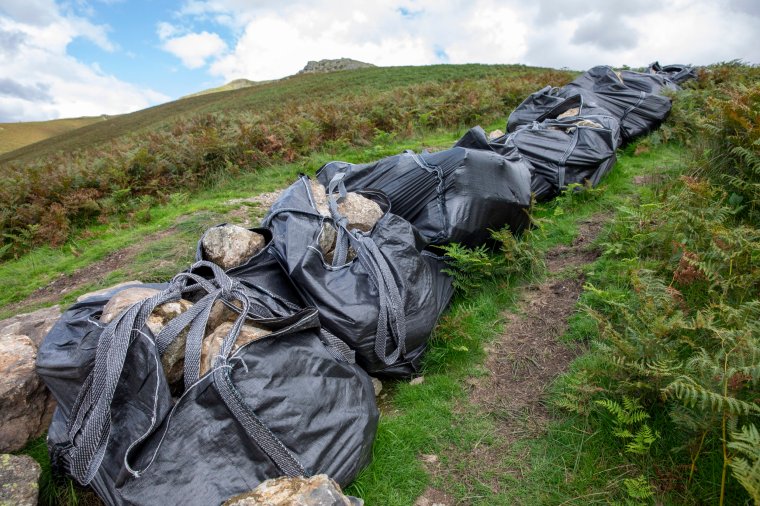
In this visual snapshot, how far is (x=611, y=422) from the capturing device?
2.04 metres

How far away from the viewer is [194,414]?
6.09ft

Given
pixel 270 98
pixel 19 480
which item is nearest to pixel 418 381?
pixel 19 480

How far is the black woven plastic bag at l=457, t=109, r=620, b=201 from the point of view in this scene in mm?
4660

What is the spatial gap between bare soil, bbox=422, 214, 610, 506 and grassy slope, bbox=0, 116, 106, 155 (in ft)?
180

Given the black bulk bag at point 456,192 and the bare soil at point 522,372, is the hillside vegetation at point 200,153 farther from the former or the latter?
the bare soil at point 522,372

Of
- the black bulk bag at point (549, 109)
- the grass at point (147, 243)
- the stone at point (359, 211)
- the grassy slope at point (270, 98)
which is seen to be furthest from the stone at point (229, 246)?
the grassy slope at point (270, 98)

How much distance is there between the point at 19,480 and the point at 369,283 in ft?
6.28

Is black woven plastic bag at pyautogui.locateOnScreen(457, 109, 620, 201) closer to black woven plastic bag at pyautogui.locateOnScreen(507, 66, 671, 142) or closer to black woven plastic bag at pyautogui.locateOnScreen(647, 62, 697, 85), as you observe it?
black woven plastic bag at pyautogui.locateOnScreen(507, 66, 671, 142)

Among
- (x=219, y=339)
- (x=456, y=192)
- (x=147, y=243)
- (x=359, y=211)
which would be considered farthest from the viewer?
(x=147, y=243)

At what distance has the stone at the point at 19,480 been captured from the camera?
1873mm

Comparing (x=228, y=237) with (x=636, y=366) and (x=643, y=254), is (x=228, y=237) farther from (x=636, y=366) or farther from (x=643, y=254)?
(x=643, y=254)

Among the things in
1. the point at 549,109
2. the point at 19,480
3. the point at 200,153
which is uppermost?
the point at 549,109

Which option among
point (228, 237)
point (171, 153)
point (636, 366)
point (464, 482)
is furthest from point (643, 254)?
point (171, 153)

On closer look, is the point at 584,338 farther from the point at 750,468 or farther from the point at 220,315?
the point at 220,315
